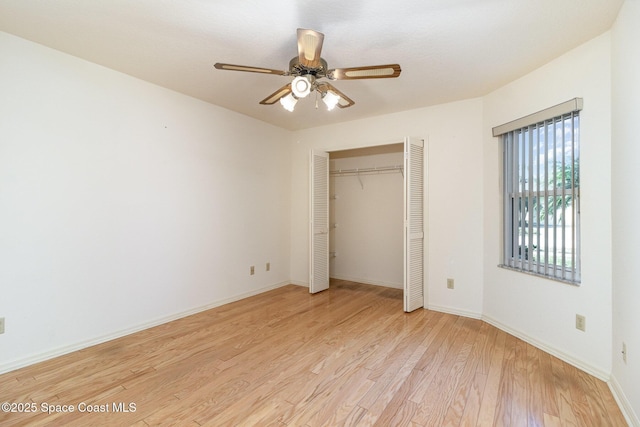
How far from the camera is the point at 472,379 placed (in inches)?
83.4

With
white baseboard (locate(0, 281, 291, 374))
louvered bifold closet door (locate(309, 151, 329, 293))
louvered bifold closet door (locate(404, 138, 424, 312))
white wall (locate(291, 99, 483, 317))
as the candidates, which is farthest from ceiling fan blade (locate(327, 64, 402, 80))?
white baseboard (locate(0, 281, 291, 374))

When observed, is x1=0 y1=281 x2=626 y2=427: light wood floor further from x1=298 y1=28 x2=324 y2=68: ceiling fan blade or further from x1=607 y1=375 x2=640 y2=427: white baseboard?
x1=298 y1=28 x2=324 y2=68: ceiling fan blade

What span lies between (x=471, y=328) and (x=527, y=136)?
1.96 m

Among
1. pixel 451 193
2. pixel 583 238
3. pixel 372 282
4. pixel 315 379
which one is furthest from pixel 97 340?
pixel 583 238

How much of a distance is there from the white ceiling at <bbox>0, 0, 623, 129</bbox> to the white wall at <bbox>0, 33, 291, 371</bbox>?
329mm

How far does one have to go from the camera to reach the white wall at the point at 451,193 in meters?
3.31

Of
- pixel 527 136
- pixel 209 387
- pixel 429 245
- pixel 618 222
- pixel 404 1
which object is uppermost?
pixel 404 1

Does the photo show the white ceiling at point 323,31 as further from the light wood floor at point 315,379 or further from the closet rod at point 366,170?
the light wood floor at point 315,379

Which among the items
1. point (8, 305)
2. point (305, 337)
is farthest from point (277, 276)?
point (8, 305)

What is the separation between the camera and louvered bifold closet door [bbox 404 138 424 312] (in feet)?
11.4

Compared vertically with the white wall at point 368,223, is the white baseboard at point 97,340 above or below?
below

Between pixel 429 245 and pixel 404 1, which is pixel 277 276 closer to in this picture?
pixel 429 245

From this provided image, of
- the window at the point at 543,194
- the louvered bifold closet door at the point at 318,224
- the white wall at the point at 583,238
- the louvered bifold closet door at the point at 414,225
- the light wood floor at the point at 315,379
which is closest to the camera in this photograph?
the light wood floor at the point at 315,379

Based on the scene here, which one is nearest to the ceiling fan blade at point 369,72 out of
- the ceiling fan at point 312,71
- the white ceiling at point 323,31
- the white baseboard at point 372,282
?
the ceiling fan at point 312,71
